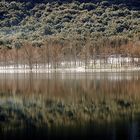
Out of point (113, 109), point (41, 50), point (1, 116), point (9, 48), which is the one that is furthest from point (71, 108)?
point (9, 48)

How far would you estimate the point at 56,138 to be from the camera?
2236 cm

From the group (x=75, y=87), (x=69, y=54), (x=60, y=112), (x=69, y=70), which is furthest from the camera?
(x=69, y=54)

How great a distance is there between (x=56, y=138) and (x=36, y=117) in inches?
293

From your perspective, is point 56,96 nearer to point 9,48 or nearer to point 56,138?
point 56,138

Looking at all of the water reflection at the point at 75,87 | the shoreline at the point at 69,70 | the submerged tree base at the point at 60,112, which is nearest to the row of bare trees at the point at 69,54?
the shoreline at the point at 69,70

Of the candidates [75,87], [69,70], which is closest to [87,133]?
[75,87]

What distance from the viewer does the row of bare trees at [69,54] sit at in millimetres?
115500

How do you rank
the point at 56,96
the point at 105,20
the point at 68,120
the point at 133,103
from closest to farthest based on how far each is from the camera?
the point at 68,120 → the point at 133,103 → the point at 56,96 → the point at 105,20

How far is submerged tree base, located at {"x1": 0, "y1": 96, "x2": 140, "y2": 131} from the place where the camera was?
89.5 feet

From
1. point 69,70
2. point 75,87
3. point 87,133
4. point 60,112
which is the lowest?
point 69,70

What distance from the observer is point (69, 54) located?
12019 cm

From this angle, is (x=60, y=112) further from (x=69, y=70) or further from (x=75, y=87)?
(x=69, y=70)

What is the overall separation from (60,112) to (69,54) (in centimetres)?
8882

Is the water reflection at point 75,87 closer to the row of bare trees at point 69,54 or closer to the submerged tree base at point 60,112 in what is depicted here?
the submerged tree base at point 60,112
